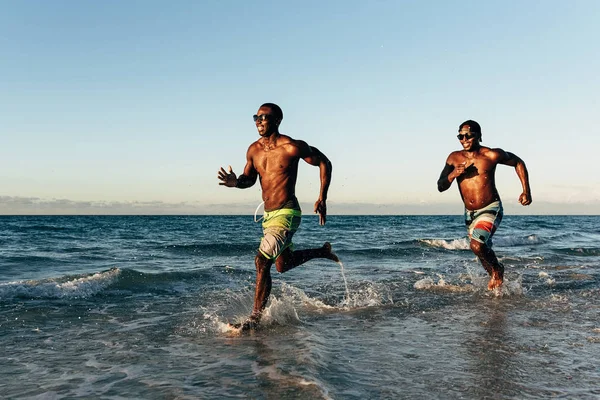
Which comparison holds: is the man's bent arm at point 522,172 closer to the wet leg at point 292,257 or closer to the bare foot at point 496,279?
the bare foot at point 496,279

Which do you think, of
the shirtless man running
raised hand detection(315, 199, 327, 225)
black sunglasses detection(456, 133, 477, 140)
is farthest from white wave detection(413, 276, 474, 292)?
raised hand detection(315, 199, 327, 225)

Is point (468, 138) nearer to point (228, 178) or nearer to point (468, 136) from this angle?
point (468, 136)

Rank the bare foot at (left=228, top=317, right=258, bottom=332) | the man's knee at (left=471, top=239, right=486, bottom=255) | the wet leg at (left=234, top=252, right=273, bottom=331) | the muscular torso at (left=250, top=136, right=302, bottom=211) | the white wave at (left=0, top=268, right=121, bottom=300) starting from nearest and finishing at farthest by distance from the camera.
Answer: the bare foot at (left=228, top=317, right=258, bottom=332)
the wet leg at (left=234, top=252, right=273, bottom=331)
the muscular torso at (left=250, top=136, right=302, bottom=211)
the man's knee at (left=471, top=239, right=486, bottom=255)
the white wave at (left=0, top=268, right=121, bottom=300)

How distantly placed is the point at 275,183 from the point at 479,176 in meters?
3.54

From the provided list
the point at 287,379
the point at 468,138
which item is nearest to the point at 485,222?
the point at 468,138

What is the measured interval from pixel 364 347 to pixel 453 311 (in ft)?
7.32

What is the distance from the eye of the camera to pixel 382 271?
12.0 m

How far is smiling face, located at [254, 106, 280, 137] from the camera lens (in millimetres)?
5797

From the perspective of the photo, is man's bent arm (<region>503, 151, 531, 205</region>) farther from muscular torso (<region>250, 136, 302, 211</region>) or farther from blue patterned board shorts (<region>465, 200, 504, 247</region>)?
muscular torso (<region>250, 136, 302, 211</region>)

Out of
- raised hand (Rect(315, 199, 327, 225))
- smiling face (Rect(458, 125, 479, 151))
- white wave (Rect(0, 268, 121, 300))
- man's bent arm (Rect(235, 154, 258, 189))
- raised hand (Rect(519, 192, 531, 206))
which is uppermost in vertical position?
smiling face (Rect(458, 125, 479, 151))

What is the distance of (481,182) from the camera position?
788cm

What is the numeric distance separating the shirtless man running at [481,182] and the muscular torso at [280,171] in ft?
9.30

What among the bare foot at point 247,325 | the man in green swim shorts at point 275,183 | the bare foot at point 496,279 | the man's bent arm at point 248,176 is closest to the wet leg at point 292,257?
the man in green swim shorts at point 275,183

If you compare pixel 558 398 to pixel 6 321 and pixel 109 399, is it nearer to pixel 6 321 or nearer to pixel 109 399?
pixel 109 399
